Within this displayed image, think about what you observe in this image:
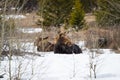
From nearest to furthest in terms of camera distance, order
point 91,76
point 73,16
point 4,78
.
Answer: point 4,78 < point 91,76 < point 73,16

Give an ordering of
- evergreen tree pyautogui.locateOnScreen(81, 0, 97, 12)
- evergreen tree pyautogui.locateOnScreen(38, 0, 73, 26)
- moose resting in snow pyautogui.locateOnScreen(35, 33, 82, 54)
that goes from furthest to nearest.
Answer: evergreen tree pyautogui.locateOnScreen(81, 0, 97, 12) < evergreen tree pyautogui.locateOnScreen(38, 0, 73, 26) < moose resting in snow pyautogui.locateOnScreen(35, 33, 82, 54)

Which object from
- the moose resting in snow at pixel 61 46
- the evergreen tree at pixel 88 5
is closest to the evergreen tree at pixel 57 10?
the evergreen tree at pixel 88 5

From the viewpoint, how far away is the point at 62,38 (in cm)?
1480

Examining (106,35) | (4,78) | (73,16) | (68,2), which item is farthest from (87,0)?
(4,78)

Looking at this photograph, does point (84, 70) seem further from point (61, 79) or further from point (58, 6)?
point (58, 6)

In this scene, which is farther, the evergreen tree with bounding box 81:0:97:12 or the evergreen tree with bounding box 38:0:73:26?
the evergreen tree with bounding box 81:0:97:12

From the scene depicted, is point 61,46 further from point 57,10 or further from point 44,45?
point 57,10

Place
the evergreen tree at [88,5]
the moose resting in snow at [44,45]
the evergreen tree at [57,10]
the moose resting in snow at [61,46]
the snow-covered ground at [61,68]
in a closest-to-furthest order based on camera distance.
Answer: the snow-covered ground at [61,68]
the moose resting in snow at [44,45]
the moose resting in snow at [61,46]
the evergreen tree at [57,10]
the evergreen tree at [88,5]

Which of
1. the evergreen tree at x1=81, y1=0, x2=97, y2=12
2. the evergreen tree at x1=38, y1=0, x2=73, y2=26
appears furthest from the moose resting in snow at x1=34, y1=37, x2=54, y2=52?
the evergreen tree at x1=81, y1=0, x2=97, y2=12

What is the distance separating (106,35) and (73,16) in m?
15.5

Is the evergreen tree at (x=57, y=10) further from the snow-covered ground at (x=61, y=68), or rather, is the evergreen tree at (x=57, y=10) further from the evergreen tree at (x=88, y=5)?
the snow-covered ground at (x=61, y=68)

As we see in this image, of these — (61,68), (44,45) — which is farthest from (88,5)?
(61,68)

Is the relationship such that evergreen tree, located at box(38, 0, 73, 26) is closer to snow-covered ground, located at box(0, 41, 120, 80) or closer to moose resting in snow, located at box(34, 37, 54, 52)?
moose resting in snow, located at box(34, 37, 54, 52)

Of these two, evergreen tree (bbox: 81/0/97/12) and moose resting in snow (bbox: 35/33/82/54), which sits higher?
evergreen tree (bbox: 81/0/97/12)
